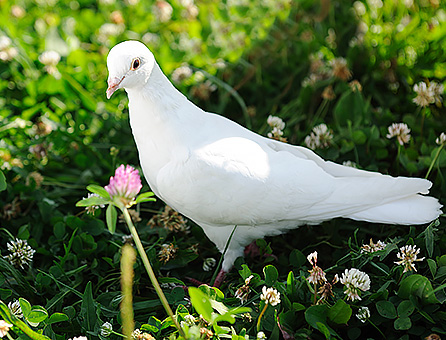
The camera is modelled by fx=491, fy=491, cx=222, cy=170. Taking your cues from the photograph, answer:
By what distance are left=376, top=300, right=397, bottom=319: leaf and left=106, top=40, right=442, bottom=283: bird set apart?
0.35m

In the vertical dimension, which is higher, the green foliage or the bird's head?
the bird's head

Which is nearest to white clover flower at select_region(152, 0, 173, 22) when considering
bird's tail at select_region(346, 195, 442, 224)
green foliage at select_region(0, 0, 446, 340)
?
green foliage at select_region(0, 0, 446, 340)

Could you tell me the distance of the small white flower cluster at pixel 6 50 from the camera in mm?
2963

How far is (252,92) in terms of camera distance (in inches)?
129

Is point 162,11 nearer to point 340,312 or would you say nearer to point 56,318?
point 56,318

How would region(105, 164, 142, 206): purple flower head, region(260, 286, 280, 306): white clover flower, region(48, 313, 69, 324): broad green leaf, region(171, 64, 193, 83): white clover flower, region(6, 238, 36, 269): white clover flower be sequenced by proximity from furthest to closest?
1. region(171, 64, 193, 83): white clover flower
2. region(6, 238, 36, 269): white clover flower
3. region(48, 313, 69, 324): broad green leaf
4. region(260, 286, 280, 306): white clover flower
5. region(105, 164, 142, 206): purple flower head

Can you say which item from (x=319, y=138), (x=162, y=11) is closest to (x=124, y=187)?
(x=319, y=138)

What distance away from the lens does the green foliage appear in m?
1.62

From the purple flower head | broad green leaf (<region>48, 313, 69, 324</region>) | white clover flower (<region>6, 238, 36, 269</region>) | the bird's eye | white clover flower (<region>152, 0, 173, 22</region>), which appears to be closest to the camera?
the purple flower head

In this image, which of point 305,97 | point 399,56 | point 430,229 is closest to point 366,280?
point 430,229

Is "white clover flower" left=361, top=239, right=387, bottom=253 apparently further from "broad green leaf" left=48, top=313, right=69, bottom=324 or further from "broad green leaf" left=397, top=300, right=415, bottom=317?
"broad green leaf" left=48, top=313, right=69, bottom=324

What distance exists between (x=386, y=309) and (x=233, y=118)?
176cm

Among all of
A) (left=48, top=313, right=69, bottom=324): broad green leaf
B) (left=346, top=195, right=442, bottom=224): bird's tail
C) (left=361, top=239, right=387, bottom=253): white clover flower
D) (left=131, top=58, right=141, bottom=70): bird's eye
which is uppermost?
(left=131, top=58, right=141, bottom=70): bird's eye

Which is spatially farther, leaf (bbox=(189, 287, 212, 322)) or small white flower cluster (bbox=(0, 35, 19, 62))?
small white flower cluster (bbox=(0, 35, 19, 62))
